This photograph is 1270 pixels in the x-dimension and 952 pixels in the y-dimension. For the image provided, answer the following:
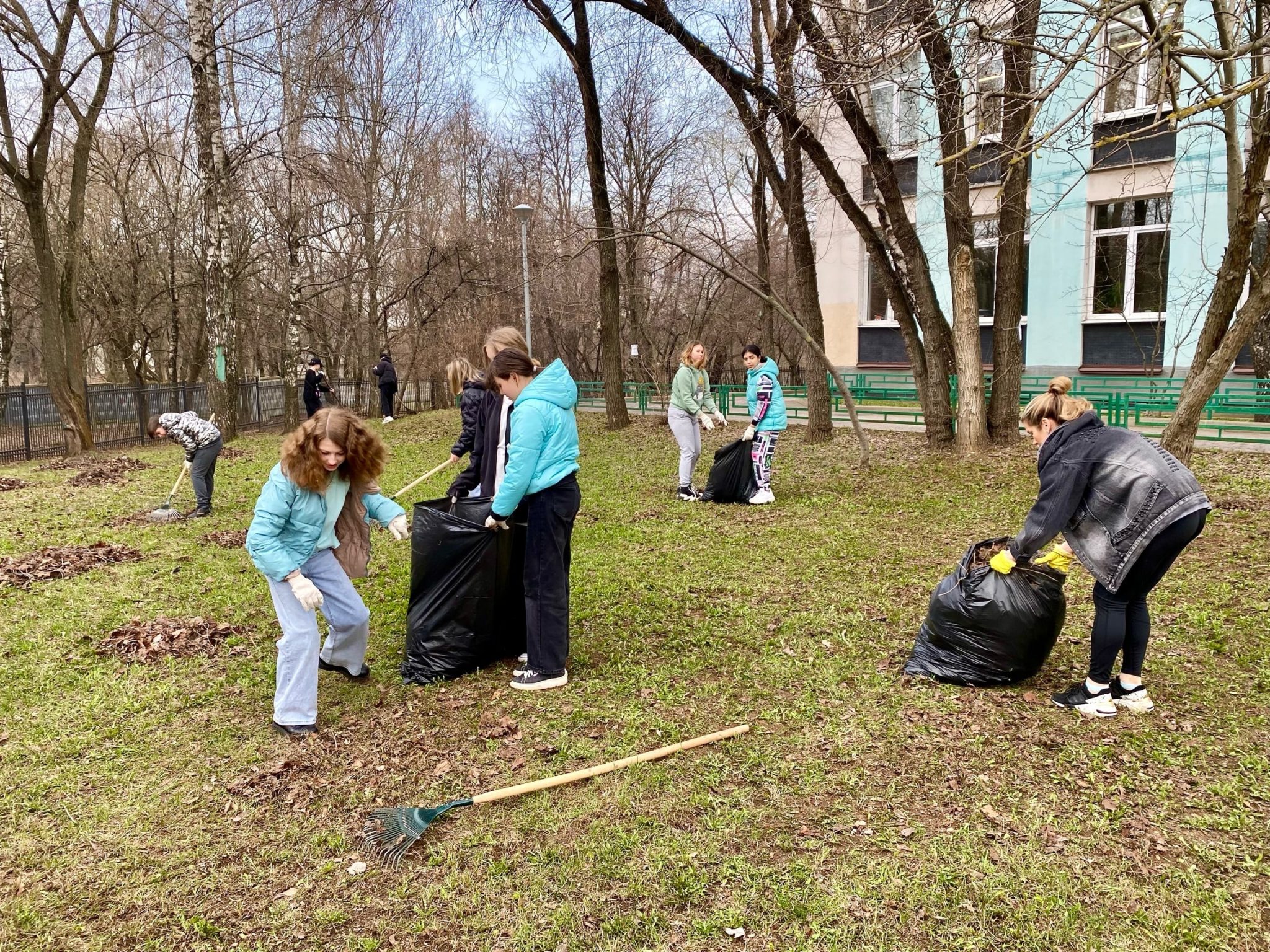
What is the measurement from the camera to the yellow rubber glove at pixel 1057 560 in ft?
12.7

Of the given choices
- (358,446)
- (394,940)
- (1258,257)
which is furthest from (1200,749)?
(1258,257)

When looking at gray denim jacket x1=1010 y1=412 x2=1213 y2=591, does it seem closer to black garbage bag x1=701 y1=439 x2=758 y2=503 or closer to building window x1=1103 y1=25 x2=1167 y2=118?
black garbage bag x1=701 y1=439 x2=758 y2=503

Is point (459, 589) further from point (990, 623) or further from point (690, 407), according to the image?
point (690, 407)

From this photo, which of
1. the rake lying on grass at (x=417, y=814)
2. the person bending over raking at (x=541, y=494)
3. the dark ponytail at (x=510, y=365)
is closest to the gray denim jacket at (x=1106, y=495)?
the rake lying on grass at (x=417, y=814)

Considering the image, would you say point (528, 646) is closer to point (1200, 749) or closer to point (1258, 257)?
point (1200, 749)

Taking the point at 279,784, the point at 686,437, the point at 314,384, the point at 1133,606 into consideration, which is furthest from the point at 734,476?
the point at 314,384

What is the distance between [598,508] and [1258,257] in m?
12.0

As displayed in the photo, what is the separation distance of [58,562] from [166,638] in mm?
2578

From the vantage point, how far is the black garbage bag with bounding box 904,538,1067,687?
391cm

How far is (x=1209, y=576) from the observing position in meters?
5.84

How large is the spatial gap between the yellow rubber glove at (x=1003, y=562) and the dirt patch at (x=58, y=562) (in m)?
6.59

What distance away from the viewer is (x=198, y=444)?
27.6ft

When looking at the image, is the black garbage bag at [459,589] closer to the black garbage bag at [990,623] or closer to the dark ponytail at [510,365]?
the dark ponytail at [510,365]

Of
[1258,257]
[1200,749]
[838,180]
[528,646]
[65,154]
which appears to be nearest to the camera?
[1200,749]
